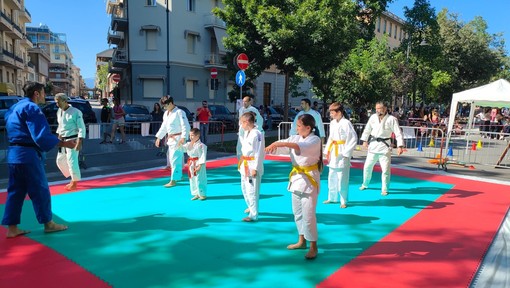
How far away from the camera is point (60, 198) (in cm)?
685

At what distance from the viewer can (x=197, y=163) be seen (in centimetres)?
664

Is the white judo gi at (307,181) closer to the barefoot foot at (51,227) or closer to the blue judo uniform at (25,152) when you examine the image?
the blue judo uniform at (25,152)

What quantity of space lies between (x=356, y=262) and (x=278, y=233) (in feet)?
4.03

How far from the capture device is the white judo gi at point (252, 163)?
5.26 metres

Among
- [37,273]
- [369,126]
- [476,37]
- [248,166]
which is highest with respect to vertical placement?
[476,37]

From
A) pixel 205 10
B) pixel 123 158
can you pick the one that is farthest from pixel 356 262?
pixel 205 10

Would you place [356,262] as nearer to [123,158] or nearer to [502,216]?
[502,216]

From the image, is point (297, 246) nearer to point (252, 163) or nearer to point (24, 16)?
point (252, 163)

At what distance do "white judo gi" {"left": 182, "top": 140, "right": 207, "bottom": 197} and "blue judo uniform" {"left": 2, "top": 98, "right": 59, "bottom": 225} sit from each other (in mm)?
2480

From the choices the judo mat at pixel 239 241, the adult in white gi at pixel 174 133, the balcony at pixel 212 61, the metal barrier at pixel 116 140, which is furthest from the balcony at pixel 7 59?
the adult in white gi at pixel 174 133

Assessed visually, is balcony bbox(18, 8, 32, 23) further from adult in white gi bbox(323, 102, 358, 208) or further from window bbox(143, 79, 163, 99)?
adult in white gi bbox(323, 102, 358, 208)

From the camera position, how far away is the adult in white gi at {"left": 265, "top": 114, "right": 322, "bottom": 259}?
4184 mm

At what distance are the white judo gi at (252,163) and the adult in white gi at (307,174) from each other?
0.99 meters

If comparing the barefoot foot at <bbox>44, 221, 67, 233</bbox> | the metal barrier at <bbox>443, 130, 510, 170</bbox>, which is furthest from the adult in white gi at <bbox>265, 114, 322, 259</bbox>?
the metal barrier at <bbox>443, 130, 510, 170</bbox>
